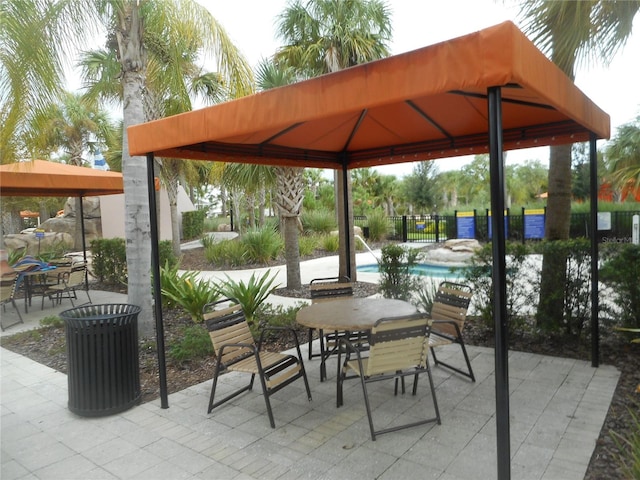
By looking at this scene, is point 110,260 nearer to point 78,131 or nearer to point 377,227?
point 377,227

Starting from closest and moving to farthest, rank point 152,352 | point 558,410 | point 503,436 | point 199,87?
1. point 503,436
2. point 558,410
3. point 152,352
4. point 199,87

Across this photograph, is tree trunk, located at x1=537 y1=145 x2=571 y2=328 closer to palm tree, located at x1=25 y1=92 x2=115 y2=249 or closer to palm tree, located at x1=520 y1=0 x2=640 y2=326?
palm tree, located at x1=520 y1=0 x2=640 y2=326

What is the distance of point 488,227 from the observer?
1778 centimetres

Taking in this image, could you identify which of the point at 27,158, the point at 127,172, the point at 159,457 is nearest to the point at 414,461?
the point at 159,457

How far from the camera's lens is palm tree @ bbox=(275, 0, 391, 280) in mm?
9555

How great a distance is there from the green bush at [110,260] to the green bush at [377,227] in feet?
41.2

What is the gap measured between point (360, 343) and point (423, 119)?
243cm

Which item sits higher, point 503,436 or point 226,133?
point 226,133

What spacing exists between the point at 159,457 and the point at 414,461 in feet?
5.80

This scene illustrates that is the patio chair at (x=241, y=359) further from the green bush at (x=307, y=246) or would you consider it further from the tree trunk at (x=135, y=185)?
the green bush at (x=307, y=246)

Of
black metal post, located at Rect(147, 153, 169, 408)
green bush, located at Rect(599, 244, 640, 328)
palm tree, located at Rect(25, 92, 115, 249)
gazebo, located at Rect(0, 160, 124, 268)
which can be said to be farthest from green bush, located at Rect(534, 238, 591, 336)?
palm tree, located at Rect(25, 92, 115, 249)

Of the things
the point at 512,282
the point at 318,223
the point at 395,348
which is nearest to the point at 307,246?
the point at 318,223

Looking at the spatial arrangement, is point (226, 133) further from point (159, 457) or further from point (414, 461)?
point (414, 461)

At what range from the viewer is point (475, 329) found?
610 centimetres
